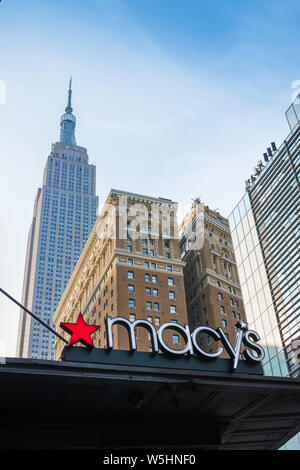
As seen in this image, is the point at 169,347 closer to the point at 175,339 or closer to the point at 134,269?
the point at 175,339

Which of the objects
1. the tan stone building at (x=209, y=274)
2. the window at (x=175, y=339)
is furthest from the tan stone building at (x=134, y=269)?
the tan stone building at (x=209, y=274)

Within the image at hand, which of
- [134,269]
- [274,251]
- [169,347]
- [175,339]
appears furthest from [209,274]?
[169,347]

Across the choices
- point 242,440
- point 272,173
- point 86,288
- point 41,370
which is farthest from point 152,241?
point 41,370

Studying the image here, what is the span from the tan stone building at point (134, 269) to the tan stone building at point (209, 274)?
8.72 meters

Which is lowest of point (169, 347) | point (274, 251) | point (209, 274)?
point (169, 347)

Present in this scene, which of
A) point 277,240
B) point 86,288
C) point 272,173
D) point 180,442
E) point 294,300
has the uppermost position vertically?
point 86,288

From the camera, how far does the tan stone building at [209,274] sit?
10573 centimetres

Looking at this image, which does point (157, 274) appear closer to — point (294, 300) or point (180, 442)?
point (294, 300)

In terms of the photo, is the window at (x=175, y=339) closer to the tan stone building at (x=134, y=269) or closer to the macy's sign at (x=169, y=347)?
the tan stone building at (x=134, y=269)

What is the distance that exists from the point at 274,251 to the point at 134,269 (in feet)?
120

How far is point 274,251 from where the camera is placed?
229ft

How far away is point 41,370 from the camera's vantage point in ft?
47.9

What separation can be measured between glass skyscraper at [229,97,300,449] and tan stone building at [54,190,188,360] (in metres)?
21.3
